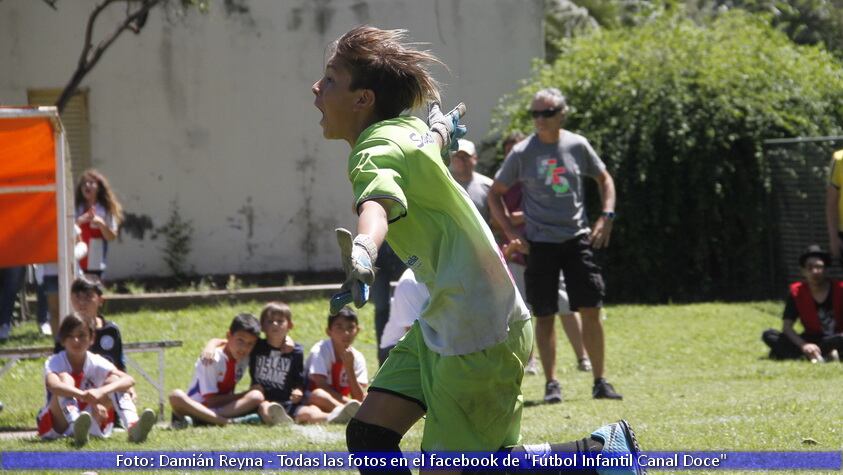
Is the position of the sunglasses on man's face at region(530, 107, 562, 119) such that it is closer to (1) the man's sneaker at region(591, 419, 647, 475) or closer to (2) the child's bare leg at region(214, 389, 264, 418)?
(2) the child's bare leg at region(214, 389, 264, 418)

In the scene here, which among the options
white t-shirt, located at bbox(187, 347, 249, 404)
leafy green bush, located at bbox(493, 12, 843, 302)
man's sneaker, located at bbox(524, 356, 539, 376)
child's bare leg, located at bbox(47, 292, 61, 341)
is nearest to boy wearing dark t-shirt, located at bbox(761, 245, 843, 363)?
man's sneaker, located at bbox(524, 356, 539, 376)

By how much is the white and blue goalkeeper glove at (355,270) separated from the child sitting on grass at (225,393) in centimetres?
522

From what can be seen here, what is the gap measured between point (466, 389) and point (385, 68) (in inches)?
44.3

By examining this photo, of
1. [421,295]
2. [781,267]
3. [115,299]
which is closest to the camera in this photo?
[421,295]

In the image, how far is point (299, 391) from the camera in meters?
8.88

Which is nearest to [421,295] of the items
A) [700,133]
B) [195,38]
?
[700,133]

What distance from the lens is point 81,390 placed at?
26.4ft

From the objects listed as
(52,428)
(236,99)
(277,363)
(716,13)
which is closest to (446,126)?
(52,428)

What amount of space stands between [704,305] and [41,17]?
905 centimetres

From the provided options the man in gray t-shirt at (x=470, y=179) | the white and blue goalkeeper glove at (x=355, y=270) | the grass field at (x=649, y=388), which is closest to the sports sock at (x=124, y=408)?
the grass field at (x=649, y=388)

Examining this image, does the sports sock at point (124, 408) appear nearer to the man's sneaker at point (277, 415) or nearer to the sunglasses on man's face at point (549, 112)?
the man's sneaker at point (277, 415)

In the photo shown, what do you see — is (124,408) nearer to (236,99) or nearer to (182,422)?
(182,422)

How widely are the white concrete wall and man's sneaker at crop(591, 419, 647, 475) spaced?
12.0 m

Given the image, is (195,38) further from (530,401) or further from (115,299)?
(530,401)
